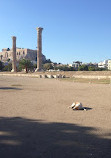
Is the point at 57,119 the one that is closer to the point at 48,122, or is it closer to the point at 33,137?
the point at 48,122

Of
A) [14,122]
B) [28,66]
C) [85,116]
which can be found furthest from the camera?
[28,66]

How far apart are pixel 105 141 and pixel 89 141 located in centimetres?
39

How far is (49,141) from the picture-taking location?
14.7 feet

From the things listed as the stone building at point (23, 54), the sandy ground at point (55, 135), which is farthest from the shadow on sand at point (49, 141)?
the stone building at point (23, 54)

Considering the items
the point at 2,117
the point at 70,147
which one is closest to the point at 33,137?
the point at 70,147

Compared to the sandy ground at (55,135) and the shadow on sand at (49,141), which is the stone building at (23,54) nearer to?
the sandy ground at (55,135)

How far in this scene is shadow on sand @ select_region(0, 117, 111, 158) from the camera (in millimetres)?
3816

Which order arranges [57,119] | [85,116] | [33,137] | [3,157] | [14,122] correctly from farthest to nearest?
1. [85,116]
2. [57,119]
3. [14,122]
4. [33,137]
5. [3,157]

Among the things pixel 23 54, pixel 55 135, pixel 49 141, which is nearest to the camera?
pixel 49 141

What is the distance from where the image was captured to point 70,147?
414 centimetres

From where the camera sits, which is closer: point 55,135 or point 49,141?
point 49,141

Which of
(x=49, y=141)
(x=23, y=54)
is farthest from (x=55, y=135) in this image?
(x=23, y=54)

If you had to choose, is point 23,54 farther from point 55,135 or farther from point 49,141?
point 49,141

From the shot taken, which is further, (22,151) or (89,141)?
(89,141)
